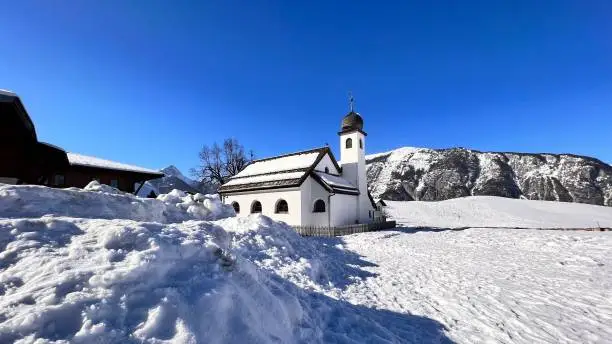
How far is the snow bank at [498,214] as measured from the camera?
35.9 meters

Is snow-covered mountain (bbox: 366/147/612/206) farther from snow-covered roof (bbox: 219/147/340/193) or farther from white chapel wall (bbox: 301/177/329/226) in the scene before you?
white chapel wall (bbox: 301/177/329/226)

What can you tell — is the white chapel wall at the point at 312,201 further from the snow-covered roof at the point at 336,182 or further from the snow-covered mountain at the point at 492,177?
the snow-covered mountain at the point at 492,177

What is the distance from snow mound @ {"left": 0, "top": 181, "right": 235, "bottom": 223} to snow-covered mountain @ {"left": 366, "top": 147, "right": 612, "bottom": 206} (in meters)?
84.9

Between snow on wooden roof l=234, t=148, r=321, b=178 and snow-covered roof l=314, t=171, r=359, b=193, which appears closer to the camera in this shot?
snow-covered roof l=314, t=171, r=359, b=193

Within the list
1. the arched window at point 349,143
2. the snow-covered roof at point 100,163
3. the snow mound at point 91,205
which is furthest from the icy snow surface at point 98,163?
the arched window at point 349,143

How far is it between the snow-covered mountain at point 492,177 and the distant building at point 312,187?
220 feet

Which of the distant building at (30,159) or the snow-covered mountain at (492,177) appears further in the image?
the snow-covered mountain at (492,177)

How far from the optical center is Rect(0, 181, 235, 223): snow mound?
551cm

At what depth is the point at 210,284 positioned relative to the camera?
385 centimetres

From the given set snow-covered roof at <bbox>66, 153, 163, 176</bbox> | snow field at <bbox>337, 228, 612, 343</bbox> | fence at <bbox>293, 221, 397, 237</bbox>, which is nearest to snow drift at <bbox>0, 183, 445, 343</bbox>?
snow field at <bbox>337, 228, 612, 343</bbox>

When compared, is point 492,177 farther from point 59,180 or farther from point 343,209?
point 59,180

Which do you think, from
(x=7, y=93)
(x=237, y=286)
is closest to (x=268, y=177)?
(x=7, y=93)

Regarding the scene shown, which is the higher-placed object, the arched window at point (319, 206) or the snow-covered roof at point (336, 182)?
the snow-covered roof at point (336, 182)

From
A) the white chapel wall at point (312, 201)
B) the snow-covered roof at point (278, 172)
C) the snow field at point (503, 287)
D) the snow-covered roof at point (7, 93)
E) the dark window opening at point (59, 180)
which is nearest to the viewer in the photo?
the snow field at point (503, 287)
